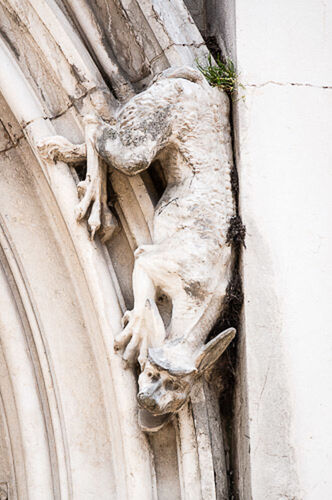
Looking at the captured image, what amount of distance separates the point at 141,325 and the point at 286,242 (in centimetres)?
51

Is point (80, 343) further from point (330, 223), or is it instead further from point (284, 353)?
point (330, 223)

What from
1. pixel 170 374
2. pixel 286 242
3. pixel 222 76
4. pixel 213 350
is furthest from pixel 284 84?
pixel 170 374

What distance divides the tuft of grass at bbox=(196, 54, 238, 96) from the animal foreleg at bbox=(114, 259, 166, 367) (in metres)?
0.65

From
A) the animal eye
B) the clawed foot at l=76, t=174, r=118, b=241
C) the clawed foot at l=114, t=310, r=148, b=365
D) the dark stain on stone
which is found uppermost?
the dark stain on stone

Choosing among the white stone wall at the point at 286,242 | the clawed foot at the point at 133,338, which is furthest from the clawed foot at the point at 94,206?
the white stone wall at the point at 286,242

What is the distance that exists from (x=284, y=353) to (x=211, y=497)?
459mm

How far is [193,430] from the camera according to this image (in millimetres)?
2141

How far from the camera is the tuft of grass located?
236cm

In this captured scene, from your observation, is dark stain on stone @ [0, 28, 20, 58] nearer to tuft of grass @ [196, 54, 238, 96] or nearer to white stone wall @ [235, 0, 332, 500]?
tuft of grass @ [196, 54, 238, 96]

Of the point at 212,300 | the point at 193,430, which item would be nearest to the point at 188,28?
the point at 212,300

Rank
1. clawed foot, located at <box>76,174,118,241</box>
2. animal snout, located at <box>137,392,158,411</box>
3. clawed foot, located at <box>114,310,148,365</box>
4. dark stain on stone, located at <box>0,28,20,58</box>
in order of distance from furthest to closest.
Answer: dark stain on stone, located at <box>0,28,20,58</box> < clawed foot, located at <box>76,174,118,241</box> < clawed foot, located at <box>114,310,148,365</box> < animal snout, located at <box>137,392,158,411</box>

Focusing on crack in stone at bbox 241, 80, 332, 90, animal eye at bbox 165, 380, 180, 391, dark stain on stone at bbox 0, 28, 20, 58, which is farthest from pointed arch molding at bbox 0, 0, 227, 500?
crack in stone at bbox 241, 80, 332, 90

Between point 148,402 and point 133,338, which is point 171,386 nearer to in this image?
point 148,402

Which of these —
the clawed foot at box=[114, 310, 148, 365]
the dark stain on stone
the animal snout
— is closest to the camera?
the animal snout
